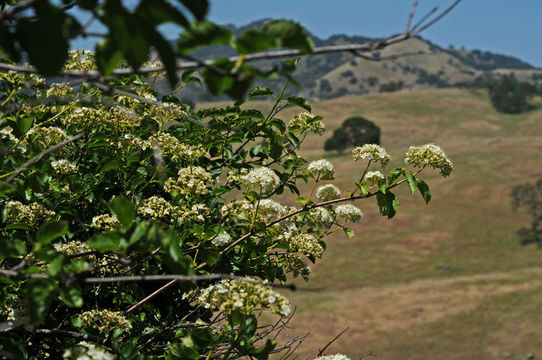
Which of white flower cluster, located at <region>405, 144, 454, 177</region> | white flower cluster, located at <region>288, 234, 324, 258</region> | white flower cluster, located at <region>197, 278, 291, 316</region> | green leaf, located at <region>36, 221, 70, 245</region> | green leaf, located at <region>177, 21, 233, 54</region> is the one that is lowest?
white flower cluster, located at <region>288, 234, 324, 258</region>

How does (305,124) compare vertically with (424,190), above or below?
above

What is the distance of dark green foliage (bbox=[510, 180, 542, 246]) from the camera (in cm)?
4472

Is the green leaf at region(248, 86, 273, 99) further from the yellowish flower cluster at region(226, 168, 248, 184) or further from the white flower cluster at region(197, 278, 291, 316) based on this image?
the white flower cluster at region(197, 278, 291, 316)

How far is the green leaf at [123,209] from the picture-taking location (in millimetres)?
1609

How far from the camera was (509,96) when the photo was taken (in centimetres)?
10962

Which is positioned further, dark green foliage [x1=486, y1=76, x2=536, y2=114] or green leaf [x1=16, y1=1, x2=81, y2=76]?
dark green foliage [x1=486, y1=76, x2=536, y2=114]

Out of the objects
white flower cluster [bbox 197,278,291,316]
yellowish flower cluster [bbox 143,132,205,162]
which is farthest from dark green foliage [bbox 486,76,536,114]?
white flower cluster [bbox 197,278,291,316]

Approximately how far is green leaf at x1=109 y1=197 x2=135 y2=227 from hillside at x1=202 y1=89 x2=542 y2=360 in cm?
541

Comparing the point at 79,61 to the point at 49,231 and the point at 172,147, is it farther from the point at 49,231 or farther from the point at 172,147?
the point at 49,231

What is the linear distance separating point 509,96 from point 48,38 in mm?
121963

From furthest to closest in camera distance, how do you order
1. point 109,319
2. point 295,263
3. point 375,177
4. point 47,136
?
point 295,263 < point 375,177 < point 47,136 < point 109,319

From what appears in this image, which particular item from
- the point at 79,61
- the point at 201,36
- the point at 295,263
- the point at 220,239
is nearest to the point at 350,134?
the point at 79,61

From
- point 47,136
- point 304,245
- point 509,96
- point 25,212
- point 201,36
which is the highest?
point 509,96

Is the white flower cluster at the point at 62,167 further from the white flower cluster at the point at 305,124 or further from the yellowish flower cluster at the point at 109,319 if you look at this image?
the white flower cluster at the point at 305,124
